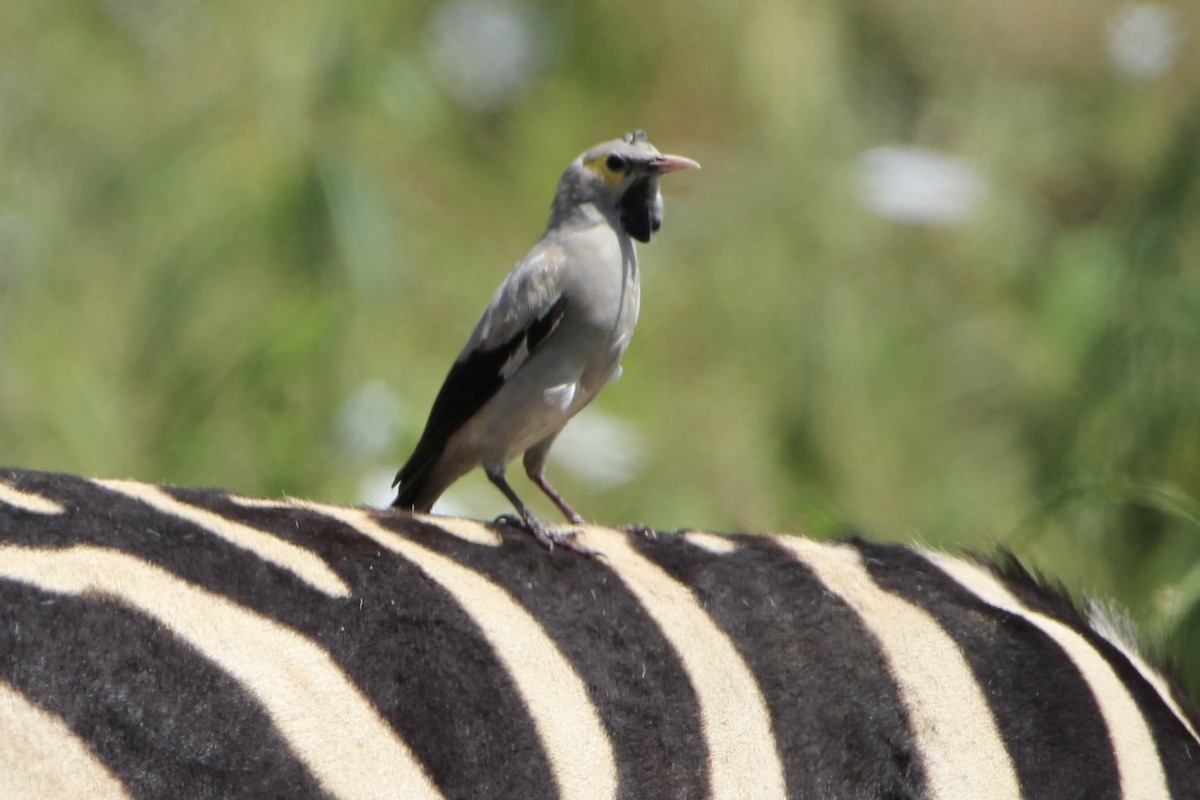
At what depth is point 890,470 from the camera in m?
2.94

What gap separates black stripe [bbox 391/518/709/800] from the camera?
95 centimetres

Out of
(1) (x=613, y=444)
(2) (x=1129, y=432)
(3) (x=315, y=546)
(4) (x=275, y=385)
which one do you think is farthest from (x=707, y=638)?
(1) (x=613, y=444)

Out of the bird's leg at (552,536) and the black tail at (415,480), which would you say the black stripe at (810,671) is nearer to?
the bird's leg at (552,536)

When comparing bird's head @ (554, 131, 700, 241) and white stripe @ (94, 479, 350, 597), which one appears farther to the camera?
bird's head @ (554, 131, 700, 241)

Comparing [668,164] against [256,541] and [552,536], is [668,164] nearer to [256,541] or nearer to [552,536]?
[552,536]

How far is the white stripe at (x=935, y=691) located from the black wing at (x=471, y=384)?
1.21 ft

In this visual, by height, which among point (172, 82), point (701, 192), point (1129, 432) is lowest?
point (1129, 432)

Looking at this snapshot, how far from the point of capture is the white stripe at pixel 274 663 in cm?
84

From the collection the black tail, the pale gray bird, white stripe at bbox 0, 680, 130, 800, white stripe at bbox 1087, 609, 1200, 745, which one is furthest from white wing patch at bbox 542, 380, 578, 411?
white stripe at bbox 0, 680, 130, 800

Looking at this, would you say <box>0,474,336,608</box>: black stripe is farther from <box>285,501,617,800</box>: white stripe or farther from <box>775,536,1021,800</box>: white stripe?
<box>775,536,1021,800</box>: white stripe

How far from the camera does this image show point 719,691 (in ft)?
3.27

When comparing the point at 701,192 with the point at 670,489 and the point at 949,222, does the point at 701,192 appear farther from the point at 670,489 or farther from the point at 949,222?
the point at 670,489

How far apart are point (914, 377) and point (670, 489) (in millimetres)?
596

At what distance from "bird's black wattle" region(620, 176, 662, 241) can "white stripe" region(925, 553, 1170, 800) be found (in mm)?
468
